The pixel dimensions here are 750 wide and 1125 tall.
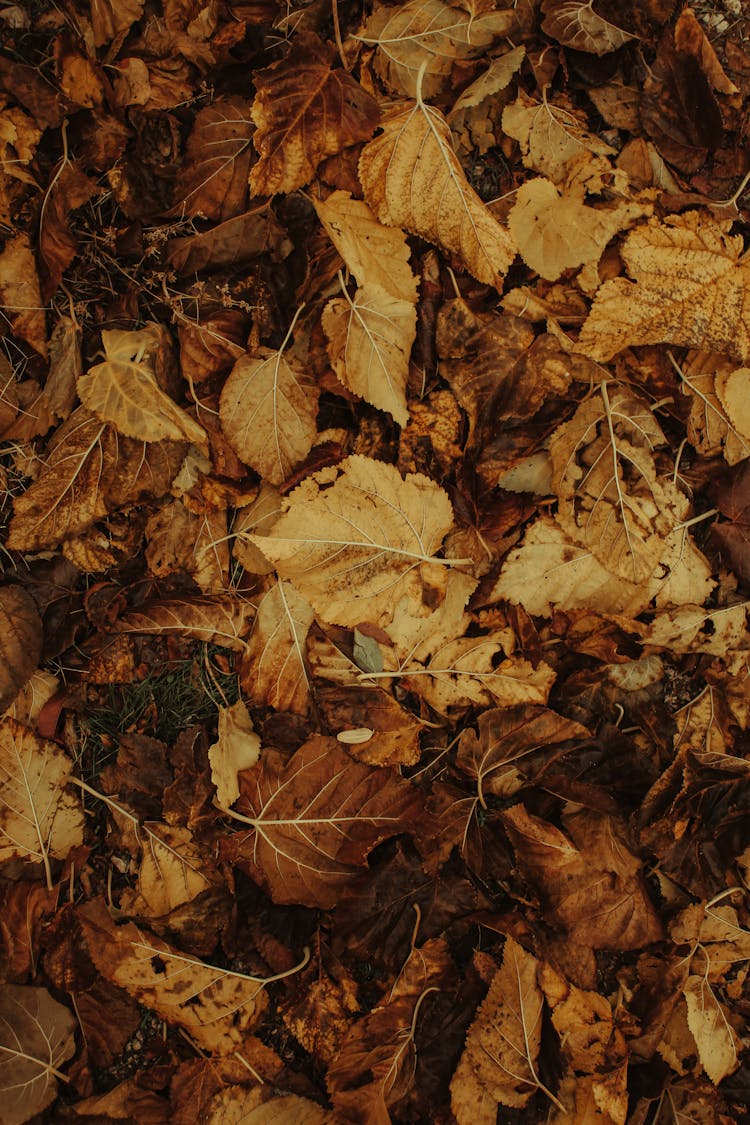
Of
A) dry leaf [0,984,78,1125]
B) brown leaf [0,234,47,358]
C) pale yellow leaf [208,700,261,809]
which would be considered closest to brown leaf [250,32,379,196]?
brown leaf [0,234,47,358]

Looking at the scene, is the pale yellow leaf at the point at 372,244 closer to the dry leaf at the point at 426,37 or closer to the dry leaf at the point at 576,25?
the dry leaf at the point at 426,37

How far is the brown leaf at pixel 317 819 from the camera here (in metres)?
2.06

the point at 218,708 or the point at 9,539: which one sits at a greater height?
the point at 9,539

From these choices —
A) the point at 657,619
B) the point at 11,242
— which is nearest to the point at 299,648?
the point at 657,619

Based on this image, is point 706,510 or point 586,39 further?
point 706,510

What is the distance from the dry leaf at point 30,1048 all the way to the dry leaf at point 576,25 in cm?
318

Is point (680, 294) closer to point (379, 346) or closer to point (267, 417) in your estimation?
point (379, 346)

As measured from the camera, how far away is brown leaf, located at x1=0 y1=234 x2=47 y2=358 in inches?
81.1

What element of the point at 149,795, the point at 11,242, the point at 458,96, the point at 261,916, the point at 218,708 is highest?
the point at 458,96

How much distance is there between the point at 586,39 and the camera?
2.01 meters

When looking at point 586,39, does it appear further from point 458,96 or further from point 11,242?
point 11,242

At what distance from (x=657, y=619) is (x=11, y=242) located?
7.22 feet

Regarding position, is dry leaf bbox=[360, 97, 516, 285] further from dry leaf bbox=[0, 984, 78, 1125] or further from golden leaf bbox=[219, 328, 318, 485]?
dry leaf bbox=[0, 984, 78, 1125]

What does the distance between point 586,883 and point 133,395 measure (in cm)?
191
